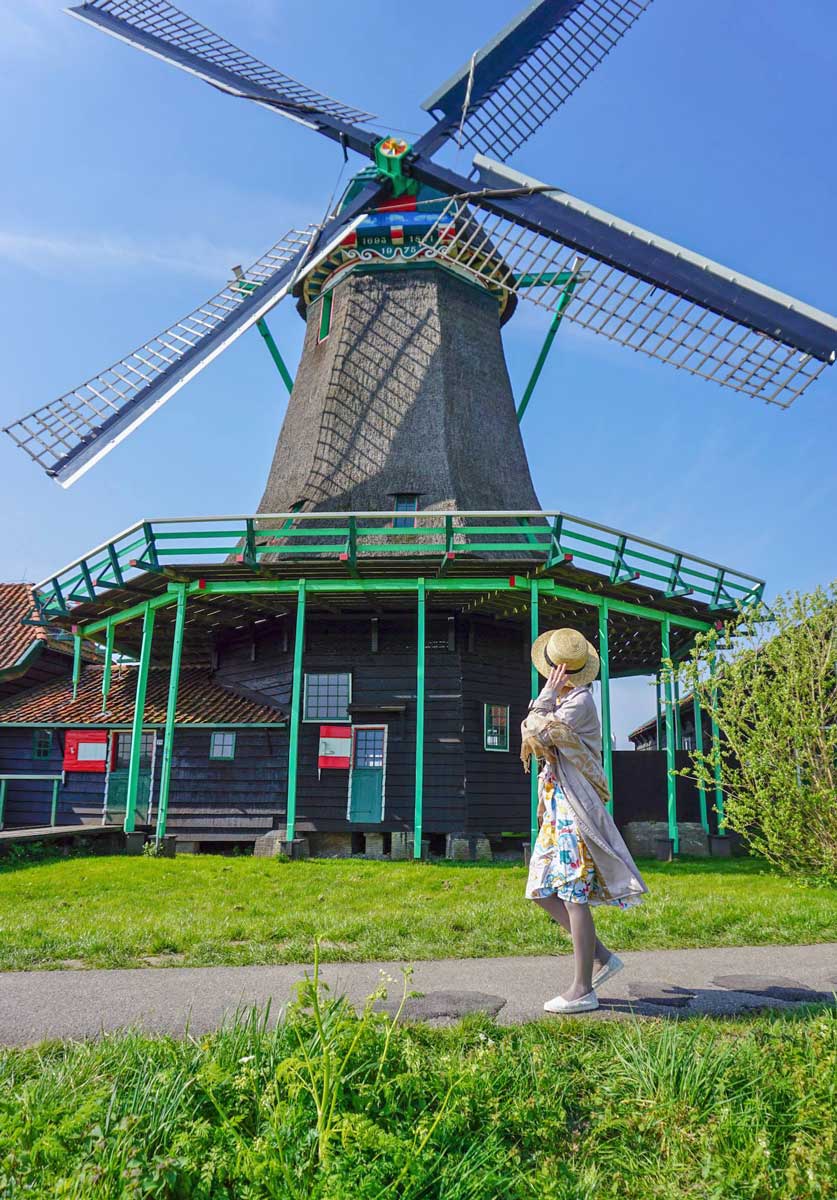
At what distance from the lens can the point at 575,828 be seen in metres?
5.30

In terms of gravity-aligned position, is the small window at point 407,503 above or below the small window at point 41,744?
above

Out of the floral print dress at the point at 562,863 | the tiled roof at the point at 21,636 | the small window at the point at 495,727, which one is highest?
the tiled roof at the point at 21,636

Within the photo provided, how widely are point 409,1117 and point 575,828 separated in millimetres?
2186

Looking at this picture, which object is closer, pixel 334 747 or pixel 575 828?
pixel 575 828

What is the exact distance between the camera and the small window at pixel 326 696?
1823cm

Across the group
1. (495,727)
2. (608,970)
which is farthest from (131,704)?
(608,970)

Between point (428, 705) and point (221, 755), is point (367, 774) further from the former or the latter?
point (221, 755)

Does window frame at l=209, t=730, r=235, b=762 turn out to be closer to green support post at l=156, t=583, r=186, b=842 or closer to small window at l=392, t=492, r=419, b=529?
green support post at l=156, t=583, r=186, b=842

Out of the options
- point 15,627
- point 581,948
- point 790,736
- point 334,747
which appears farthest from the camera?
point 15,627

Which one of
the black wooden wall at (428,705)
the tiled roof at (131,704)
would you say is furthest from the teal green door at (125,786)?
the black wooden wall at (428,705)

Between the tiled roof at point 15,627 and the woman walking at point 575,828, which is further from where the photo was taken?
the tiled roof at point 15,627

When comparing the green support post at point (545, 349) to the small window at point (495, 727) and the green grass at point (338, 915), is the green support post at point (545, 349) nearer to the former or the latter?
the small window at point (495, 727)

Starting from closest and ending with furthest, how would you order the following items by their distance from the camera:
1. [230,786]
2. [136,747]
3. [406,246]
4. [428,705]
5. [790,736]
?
[790,736], [136,747], [428,705], [230,786], [406,246]

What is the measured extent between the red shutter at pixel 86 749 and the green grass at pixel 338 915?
17.3ft
